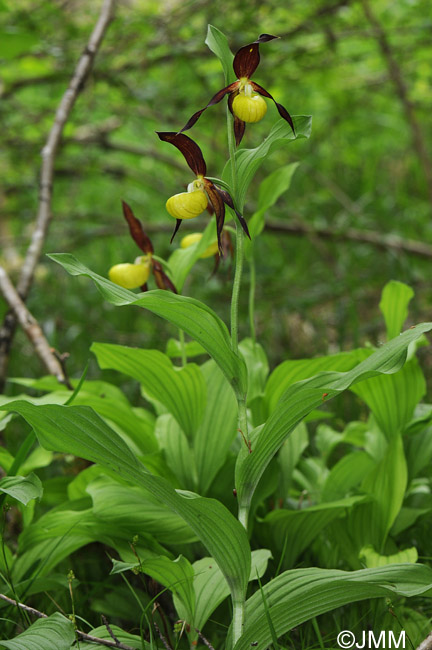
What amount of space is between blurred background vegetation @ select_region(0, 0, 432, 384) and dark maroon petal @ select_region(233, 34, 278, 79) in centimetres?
118

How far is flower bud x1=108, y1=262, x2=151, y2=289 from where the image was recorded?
40.8 inches

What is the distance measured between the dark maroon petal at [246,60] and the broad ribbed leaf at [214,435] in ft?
1.88

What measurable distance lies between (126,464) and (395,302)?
24.2 inches

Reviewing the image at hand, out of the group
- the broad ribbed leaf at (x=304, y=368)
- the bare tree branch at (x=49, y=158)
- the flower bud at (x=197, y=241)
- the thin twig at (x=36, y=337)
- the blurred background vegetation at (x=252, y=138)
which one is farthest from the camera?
the blurred background vegetation at (x=252, y=138)

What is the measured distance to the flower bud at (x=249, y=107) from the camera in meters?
0.74

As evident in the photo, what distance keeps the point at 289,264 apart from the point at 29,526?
244 centimetres

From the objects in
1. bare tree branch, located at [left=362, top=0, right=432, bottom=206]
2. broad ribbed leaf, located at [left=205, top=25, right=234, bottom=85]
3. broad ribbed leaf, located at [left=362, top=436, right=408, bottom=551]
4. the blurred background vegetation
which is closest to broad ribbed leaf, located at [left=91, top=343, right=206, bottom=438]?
broad ribbed leaf, located at [left=362, top=436, right=408, bottom=551]

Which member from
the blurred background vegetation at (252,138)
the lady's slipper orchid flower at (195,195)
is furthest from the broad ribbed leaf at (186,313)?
the blurred background vegetation at (252,138)

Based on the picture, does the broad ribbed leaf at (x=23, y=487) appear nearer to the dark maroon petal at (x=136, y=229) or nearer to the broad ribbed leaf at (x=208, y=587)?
the broad ribbed leaf at (x=208, y=587)

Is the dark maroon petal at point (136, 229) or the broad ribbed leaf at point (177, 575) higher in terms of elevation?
the dark maroon petal at point (136, 229)

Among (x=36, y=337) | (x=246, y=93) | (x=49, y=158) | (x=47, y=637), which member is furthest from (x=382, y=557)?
(x=49, y=158)

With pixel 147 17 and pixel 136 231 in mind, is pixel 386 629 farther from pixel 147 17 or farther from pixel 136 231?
pixel 147 17

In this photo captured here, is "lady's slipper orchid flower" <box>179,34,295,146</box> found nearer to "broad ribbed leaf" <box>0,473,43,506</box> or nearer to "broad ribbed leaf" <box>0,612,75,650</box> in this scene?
"broad ribbed leaf" <box>0,473,43,506</box>

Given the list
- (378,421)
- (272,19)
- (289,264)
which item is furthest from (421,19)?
(378,421)
